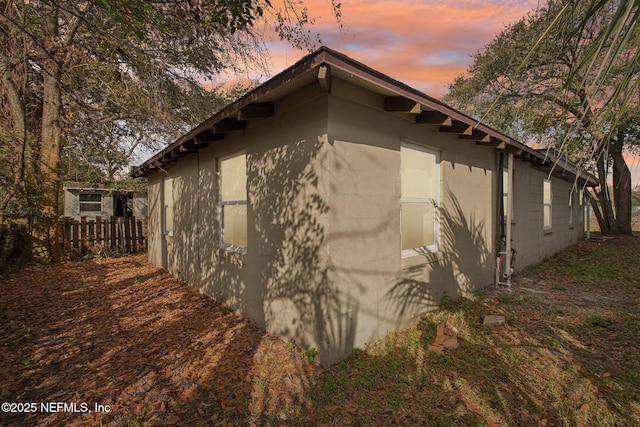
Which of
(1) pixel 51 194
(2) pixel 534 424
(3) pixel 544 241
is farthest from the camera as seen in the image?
(3) pixel 544 241

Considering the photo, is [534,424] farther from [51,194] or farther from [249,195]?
[51,194]

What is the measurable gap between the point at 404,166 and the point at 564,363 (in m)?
3.24

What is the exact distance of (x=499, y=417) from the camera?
282cm

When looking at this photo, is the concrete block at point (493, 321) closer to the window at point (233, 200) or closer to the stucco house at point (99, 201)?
the window at point (233, 200)

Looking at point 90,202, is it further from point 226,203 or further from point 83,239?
point 226,203

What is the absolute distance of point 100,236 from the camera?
1127 centimetres

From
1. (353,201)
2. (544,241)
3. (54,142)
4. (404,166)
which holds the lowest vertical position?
(544,241)

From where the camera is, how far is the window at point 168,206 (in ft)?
28.8

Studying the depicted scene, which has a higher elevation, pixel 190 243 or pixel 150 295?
pixel 190 243

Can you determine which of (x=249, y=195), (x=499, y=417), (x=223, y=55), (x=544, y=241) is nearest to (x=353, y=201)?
(x=249, y=195)

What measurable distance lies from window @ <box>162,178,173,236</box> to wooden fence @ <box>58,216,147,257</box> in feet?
12.8

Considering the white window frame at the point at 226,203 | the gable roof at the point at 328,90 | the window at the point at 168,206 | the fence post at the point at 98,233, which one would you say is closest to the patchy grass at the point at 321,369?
the white window frame at the point at 226,203

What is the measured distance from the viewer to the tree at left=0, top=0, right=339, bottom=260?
396 cm

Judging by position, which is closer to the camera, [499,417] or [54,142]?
[499,417]
